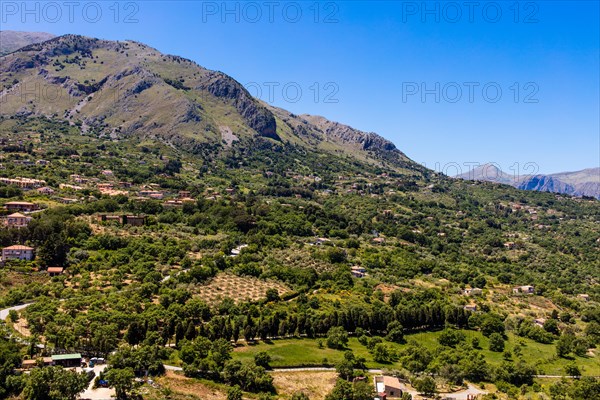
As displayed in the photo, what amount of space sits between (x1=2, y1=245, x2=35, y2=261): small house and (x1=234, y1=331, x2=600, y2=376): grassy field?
35481 mm

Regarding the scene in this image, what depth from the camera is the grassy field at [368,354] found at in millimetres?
46438

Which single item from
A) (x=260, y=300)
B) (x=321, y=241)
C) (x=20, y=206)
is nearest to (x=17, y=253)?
(x=20, y=206)

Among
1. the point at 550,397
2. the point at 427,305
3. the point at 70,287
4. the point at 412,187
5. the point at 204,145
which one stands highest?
the point at 204,145

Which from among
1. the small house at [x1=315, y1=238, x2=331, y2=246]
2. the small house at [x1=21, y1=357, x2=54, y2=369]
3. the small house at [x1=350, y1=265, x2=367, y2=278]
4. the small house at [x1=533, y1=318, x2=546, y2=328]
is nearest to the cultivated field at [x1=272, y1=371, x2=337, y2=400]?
the small house at [x1=21, y1=357, x2=54, y2=369]

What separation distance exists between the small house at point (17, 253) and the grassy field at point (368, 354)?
35.5 metres

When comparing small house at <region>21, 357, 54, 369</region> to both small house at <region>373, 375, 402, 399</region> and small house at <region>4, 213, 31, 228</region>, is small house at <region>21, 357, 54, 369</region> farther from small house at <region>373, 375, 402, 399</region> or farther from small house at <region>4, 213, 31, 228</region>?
small house at <region>4, 213, 31, 228</region>

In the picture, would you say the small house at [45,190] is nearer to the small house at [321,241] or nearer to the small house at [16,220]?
the small house at [16,220]

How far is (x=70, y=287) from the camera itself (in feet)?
181

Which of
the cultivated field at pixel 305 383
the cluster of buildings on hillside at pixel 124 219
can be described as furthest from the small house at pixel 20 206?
the cultivated field at pixel 305 383

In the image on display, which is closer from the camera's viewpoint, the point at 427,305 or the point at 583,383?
the point at 583,383

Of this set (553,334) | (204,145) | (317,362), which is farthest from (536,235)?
(204,145)

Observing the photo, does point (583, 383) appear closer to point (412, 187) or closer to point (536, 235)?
point (536, 235)

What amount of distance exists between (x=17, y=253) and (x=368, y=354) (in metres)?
48.6

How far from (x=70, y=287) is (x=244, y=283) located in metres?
21.9
